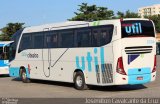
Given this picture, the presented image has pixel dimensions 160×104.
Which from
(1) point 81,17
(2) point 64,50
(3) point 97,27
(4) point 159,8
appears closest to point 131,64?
(3) point 97,27

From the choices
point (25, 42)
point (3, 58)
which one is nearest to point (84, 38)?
point (25, 42)

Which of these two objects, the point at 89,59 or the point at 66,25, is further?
the point at 66,25

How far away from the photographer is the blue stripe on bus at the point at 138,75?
1620 cm

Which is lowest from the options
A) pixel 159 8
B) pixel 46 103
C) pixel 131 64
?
pixel 46 103

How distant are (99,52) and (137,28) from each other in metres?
1.76

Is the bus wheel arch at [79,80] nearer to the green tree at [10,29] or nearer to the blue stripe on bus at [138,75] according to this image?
the blue stripe on bus at [138,75]

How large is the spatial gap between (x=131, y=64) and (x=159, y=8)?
173444 mm

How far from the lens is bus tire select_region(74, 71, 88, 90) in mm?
17667

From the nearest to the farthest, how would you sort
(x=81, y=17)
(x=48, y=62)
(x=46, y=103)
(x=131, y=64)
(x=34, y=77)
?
(x=46, y=103)
(x=131, y=64)
(x=48, y=62)
(x=34, y=77)
(x=81, y=17)

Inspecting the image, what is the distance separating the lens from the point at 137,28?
16.3 m

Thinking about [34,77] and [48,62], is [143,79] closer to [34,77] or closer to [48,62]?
[48,62]

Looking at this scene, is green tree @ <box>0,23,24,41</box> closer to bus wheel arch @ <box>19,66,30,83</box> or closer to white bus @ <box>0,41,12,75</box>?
white bus @ <box>0,41,12,75</box>

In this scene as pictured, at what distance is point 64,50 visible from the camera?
62.2 ft

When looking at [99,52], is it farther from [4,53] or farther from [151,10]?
[151,10]
